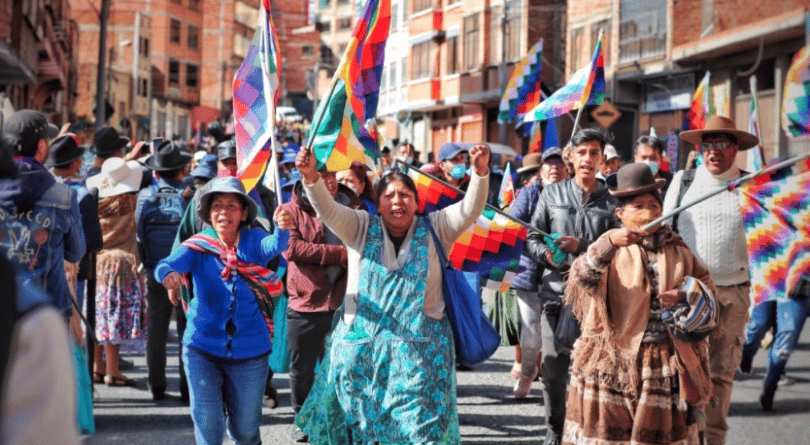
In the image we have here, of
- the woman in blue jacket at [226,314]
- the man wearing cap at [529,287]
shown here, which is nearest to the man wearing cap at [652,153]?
the man wearing cap at [529,287]

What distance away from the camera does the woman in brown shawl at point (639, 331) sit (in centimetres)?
490

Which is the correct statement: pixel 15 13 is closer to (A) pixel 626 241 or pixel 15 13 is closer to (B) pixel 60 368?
(A) pixel 626 241

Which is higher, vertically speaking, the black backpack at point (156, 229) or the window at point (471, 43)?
the window at point (471, 43)

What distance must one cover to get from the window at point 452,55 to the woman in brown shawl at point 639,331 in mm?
40058

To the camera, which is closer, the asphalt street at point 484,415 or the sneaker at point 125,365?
the asphalt street at point 484,415

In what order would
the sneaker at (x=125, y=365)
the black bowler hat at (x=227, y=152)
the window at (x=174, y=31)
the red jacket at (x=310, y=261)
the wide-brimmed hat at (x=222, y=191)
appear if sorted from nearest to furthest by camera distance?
the wide-brimmed hat at (x=222, y=191) → the red jacket at (x=310, y=261) → the black bowler hat at (x=227, y=152) → the sneaker at (x=125, y=365) → the window at (x=174, y=31)

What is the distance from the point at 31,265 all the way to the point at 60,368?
405 centimetres

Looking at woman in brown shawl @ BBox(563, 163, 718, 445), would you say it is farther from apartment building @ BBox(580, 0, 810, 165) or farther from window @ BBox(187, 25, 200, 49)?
window @ BBox(187, 25, 200, 49)

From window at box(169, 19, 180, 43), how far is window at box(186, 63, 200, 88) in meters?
2.38

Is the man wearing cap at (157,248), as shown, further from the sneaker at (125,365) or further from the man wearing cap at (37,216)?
the man wearing cap at (37,216)

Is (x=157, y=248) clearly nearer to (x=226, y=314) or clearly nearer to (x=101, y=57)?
(x=226, y=314)

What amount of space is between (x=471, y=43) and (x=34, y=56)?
19.9 meters

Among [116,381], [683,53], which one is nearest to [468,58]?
[683,53]

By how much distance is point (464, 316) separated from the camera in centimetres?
503
